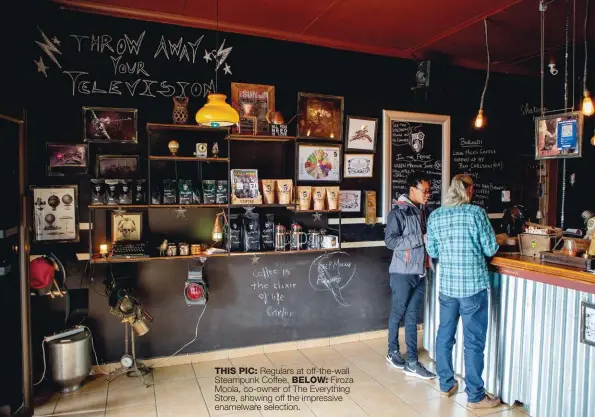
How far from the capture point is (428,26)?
425 cm

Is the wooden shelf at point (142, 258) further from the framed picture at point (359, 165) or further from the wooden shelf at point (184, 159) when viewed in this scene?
the framed picture at point (359, 165)

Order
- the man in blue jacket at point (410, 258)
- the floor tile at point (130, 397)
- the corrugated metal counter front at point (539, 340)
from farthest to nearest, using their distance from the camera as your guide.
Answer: the man in blue jacket at point (410, 258) < the floor tile at point (130, 397) < the corrugated metal counter front at point (539, 340)

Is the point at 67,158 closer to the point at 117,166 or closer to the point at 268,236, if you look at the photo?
the point at 117,166

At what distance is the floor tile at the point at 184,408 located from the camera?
10.9ft

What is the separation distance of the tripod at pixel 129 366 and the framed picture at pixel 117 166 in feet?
4.44

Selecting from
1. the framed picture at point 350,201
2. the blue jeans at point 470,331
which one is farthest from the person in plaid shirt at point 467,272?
the framed picture at point 350,201

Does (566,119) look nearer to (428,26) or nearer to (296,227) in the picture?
(428,26)

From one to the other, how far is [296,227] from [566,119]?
2692 mm

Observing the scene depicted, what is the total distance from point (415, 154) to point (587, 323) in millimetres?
2784

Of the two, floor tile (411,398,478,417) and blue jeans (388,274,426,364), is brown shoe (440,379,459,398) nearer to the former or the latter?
floor tile (411,398,478,417)

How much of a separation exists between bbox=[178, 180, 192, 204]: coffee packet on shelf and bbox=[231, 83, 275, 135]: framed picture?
73 centimetres

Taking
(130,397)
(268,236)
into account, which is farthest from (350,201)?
(130,397)

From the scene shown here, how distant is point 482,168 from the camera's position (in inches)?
222

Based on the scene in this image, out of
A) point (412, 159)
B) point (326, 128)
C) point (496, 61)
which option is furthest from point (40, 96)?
point (496, 61)
